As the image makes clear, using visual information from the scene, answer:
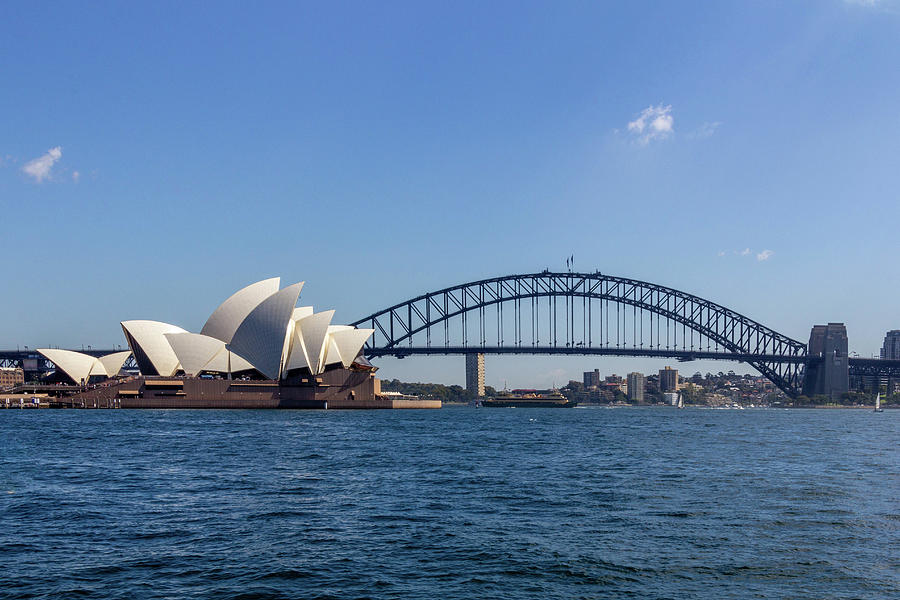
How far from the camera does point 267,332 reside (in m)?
80.1

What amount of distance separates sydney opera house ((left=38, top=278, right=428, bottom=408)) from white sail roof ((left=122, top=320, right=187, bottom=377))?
109 mm

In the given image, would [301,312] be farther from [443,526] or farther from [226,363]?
[443,526]

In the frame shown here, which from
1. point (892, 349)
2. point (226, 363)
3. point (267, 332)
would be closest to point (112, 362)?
point (226, 363)

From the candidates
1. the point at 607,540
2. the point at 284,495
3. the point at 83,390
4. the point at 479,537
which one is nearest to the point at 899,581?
the point at 607,540

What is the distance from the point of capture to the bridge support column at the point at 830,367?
440 ft

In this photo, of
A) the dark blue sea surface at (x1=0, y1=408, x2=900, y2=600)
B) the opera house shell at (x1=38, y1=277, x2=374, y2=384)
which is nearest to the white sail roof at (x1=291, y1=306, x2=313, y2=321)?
the opera house shell at (x1=38, y1=277, x2=374, y2=384)

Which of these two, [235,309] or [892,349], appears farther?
[892,349]

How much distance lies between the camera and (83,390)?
9344 cm

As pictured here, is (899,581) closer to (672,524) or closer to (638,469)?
(672,524)

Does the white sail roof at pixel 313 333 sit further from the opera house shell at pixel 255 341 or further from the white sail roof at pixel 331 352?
the white sail roof at pixel 331 352

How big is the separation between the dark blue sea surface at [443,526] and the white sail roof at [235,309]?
4994cm

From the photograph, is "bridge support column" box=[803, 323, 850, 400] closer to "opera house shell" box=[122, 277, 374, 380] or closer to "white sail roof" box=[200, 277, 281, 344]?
"opera house shell" box=[122, 277, 374, 380]

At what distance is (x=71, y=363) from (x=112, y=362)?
18.8ft

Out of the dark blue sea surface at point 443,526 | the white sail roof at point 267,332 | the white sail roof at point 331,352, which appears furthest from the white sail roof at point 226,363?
the dark blue sea surface at point 443,526
